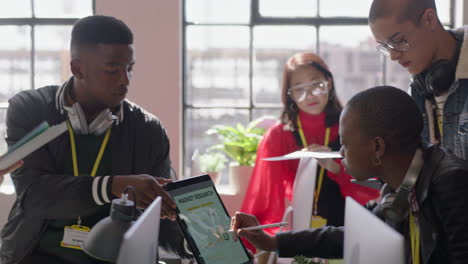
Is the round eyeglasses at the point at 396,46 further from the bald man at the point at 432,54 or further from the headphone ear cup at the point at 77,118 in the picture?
the headphone ear cup at the point at 77,118

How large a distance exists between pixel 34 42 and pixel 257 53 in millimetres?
1814

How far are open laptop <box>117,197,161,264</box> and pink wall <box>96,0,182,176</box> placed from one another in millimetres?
3073

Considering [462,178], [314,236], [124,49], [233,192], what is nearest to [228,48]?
[233,192]

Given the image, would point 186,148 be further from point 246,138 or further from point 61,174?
point 61,174

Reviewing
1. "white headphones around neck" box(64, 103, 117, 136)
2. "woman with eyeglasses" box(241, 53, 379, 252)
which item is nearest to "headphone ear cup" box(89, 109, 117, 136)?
"white headphones around neck" box(64, 103, 117, 136)

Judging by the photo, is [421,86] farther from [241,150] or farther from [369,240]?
[241,150]

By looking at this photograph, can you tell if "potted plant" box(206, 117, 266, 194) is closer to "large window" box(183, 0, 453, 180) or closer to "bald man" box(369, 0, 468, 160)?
"large window" box(183, 0, 453, 180)

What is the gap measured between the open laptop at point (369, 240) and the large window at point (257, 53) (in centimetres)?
319

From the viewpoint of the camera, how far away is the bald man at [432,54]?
75.6 inches

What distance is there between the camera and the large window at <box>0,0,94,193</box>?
4.38 m

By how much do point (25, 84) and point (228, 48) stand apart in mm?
1680

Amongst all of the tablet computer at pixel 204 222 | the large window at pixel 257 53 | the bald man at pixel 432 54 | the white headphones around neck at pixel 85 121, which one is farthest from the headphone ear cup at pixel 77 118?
the large window at pixel 257 53

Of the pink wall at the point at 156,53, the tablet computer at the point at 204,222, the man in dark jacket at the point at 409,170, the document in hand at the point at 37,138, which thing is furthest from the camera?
the pink wall at the point at 156,53

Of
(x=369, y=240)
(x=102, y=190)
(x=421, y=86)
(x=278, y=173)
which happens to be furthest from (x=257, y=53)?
(x=369, y=240)
